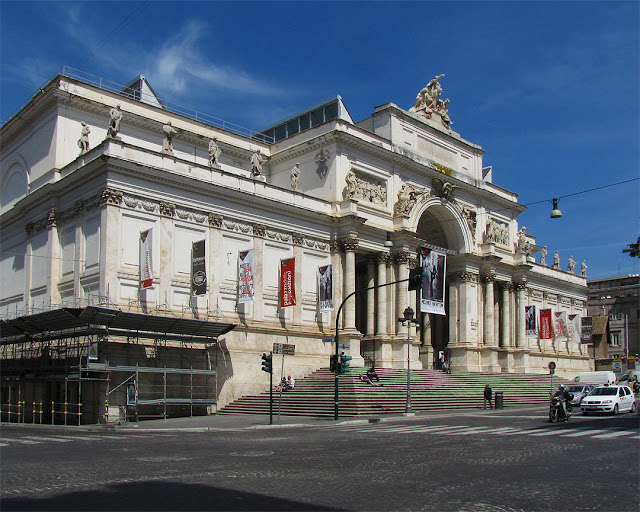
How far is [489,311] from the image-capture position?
2165 inches

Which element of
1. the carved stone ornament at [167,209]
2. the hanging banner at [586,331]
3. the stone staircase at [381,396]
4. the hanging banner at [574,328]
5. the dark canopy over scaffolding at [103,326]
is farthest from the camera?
the hanging banner at [574,328]

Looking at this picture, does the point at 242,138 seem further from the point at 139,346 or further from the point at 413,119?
the point at 139,346

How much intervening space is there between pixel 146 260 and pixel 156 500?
2396cm

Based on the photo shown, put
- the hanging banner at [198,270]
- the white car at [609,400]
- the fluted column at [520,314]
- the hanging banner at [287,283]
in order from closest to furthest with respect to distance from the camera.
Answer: the white car at [609,400] < the hanging banner at [198,270] < the hanging banner at [287,283] < the fluted column at [520,314]

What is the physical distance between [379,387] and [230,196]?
1319cm

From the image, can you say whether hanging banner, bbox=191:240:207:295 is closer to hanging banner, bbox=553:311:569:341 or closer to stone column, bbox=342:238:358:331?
stone column, bbox=342:238:358:331

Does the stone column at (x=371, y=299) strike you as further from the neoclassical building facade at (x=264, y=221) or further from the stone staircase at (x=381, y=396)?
the stone staircase at (x=381, y=396)

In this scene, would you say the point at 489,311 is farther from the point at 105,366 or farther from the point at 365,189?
the point at 105,366

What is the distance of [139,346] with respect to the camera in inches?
1272

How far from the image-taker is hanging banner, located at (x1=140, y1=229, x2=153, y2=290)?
32.9 m

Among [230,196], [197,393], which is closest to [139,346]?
[197,393]

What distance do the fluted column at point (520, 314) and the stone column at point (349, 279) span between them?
829 inches

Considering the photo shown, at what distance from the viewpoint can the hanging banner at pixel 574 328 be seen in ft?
222

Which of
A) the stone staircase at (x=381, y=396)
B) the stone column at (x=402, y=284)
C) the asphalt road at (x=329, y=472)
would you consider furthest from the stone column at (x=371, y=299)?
the asphalt road at (x=329, y=472)
